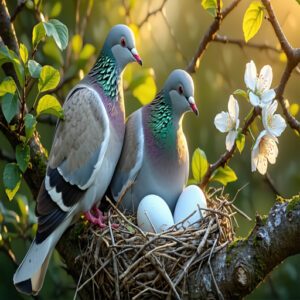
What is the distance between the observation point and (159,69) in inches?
165

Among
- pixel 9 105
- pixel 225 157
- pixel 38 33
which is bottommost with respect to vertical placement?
pixel 225 157

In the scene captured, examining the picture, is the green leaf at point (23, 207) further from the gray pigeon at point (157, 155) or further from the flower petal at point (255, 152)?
the flower petal at point (255, 152)

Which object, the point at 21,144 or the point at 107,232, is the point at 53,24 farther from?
the point at 107,232

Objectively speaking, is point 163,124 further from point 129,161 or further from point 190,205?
point 190,205

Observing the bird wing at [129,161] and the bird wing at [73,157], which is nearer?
the bird wing at [73,157]

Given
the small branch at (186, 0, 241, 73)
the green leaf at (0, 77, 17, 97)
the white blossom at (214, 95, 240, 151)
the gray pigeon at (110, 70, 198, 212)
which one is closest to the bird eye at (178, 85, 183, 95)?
the gray pigeon at (110, 70, 198, 212)

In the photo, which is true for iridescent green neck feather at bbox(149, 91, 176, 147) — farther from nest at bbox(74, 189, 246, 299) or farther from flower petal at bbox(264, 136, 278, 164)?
flower petal at bbox(264, 136, 278, 164)

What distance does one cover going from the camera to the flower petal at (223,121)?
7.59 ft

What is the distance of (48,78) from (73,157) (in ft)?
0.96

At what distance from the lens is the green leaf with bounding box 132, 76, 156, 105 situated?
9.18 ft

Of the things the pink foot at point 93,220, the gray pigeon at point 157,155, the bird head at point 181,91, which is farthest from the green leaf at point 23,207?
the bird head at point 181,91

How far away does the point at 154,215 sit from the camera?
251 centimetres

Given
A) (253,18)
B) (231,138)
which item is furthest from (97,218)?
(253,18)

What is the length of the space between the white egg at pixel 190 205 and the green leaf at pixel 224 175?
70mm
